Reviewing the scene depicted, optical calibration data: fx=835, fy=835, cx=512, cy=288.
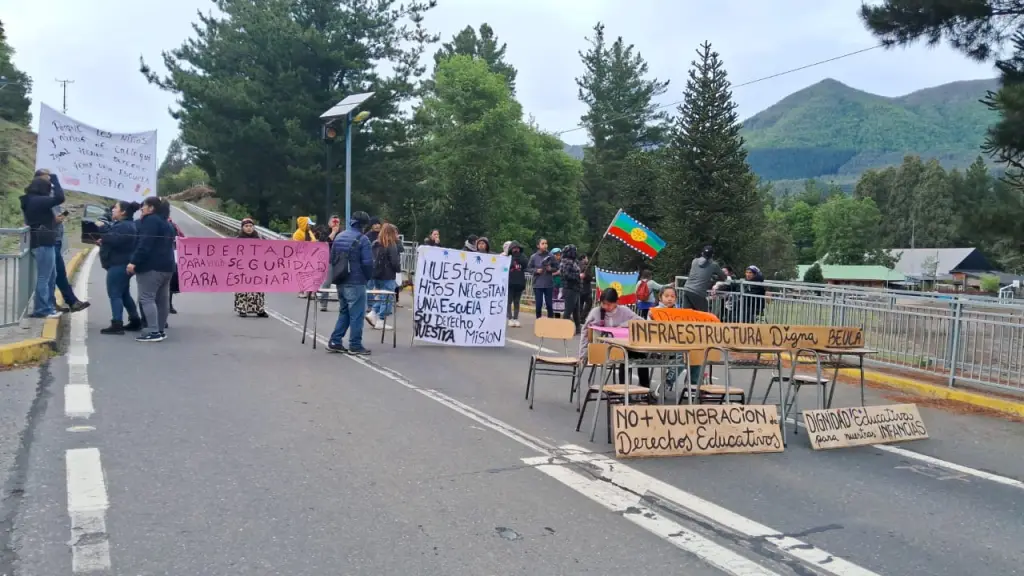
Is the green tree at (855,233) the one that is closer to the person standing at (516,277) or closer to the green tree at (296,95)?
the green tree at (296,95)

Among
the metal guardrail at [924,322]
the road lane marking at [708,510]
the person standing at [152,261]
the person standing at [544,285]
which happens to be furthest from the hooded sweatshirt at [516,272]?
the road lane marking at [708,510]

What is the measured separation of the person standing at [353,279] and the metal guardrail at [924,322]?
690 cm

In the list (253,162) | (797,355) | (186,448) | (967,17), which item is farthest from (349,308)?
(253,162)

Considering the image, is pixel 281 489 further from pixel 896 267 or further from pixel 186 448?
pixel 896 267

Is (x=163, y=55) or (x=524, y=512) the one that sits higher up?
(x=163, y=55)

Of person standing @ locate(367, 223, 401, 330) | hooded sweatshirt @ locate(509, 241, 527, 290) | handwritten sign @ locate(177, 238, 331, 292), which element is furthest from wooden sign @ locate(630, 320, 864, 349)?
hooded sweatshirt @ locate(509, 241, 527, 290)

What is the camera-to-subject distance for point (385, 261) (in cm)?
1328

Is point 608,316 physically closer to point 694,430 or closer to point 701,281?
point 694,430

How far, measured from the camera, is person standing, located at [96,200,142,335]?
1147 cm

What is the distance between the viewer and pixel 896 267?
11975 cm

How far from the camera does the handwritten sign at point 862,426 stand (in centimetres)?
734

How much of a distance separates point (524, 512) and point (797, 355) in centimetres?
383

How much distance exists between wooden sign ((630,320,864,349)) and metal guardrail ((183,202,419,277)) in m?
12.4

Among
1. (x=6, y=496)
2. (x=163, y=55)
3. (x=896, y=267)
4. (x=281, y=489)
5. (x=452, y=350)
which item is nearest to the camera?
(x=6, y=496)
